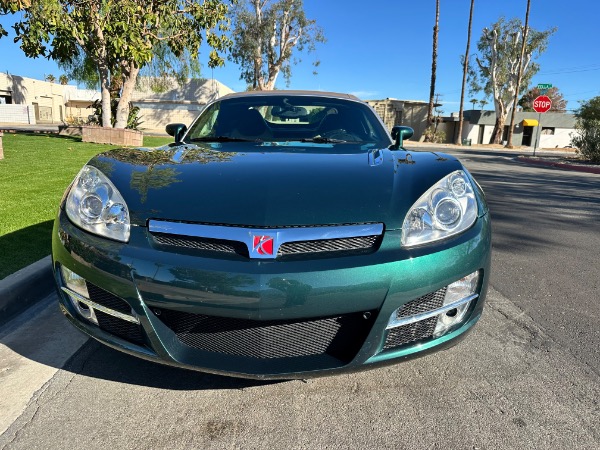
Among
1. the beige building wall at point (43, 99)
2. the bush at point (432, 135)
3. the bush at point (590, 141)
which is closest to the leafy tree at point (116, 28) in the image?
the bush at point (590, 141)

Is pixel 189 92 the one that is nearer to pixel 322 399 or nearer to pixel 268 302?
pixel 322 399

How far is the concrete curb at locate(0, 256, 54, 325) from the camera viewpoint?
8.82ft

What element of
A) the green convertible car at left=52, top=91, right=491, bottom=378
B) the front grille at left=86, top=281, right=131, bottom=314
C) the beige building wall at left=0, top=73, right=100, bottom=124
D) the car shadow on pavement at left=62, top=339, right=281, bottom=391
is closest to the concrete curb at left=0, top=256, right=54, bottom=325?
the car shadow on pavement at left=62, top=339, right=281, bottom=391

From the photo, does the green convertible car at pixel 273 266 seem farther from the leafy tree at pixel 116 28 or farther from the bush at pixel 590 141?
the bush at pixel 590 141

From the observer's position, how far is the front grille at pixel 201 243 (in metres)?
1.69

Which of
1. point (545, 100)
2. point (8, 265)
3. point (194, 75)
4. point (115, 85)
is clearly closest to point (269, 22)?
point (194, 75)

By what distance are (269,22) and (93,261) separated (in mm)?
33743

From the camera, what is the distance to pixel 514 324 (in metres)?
2.74

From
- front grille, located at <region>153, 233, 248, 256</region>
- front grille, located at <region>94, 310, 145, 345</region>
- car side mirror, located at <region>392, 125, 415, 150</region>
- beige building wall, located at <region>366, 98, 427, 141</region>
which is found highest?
beige building wall, located at <region>366, 98, 427, 141</region>

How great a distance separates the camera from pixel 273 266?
63.8 inches

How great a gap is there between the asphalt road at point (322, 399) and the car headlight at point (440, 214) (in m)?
0.75

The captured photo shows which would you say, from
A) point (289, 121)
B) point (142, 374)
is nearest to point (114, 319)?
point (142, 374)

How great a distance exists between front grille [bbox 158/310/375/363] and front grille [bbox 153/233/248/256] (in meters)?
0.26

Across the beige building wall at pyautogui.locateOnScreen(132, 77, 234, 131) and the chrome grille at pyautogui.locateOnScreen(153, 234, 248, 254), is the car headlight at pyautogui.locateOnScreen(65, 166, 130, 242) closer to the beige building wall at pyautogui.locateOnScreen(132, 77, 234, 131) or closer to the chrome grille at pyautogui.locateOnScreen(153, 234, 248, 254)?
the chrome grille at pyautogui.locateOnScreen(153, 234, 248, 254)
